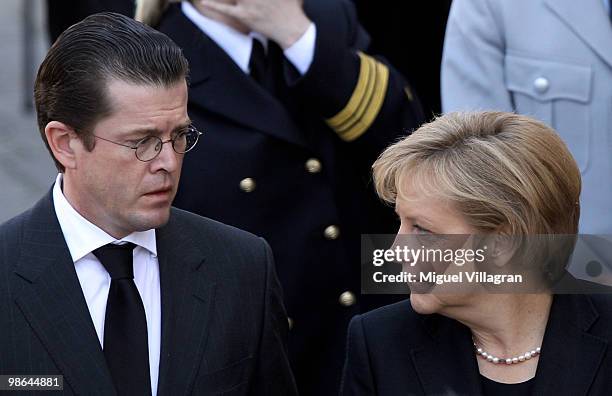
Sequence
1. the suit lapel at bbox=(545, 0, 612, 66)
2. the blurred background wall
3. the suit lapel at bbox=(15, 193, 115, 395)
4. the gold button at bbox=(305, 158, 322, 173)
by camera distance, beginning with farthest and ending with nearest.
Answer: the blurred background wall, the gold button at bbox=(305, 158, 322, 173), the suit lapel at bbox=(545, 0, 612, 66), the suit lapel at bbox=(15, 193, 115, 395)

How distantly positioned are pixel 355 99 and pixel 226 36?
404 mm

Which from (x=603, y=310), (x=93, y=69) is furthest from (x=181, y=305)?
(x=603, y=310)

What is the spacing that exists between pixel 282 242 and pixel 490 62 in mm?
769

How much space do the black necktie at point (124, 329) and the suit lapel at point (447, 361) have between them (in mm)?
593

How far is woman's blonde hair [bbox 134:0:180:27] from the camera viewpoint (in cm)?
362

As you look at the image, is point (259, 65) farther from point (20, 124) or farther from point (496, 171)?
point (20, 124)

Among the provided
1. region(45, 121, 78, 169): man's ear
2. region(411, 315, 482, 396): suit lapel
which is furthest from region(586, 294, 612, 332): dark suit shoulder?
region(45, 121, 78, 169): man's ear

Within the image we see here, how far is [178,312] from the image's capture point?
2.82 m

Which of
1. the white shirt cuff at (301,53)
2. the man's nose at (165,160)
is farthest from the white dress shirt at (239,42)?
the man's nose at (165,160)

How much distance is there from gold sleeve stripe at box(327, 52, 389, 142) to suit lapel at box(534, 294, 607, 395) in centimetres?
103

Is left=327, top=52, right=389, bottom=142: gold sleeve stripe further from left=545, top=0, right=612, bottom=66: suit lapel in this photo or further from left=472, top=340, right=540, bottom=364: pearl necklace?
left=472, top=340, right=540, bottom=364: pearl necklace

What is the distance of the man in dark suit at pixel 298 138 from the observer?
3.57m

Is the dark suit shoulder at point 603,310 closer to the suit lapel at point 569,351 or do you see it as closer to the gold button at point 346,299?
the suit lapel at point 569,351

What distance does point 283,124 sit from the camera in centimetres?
362
